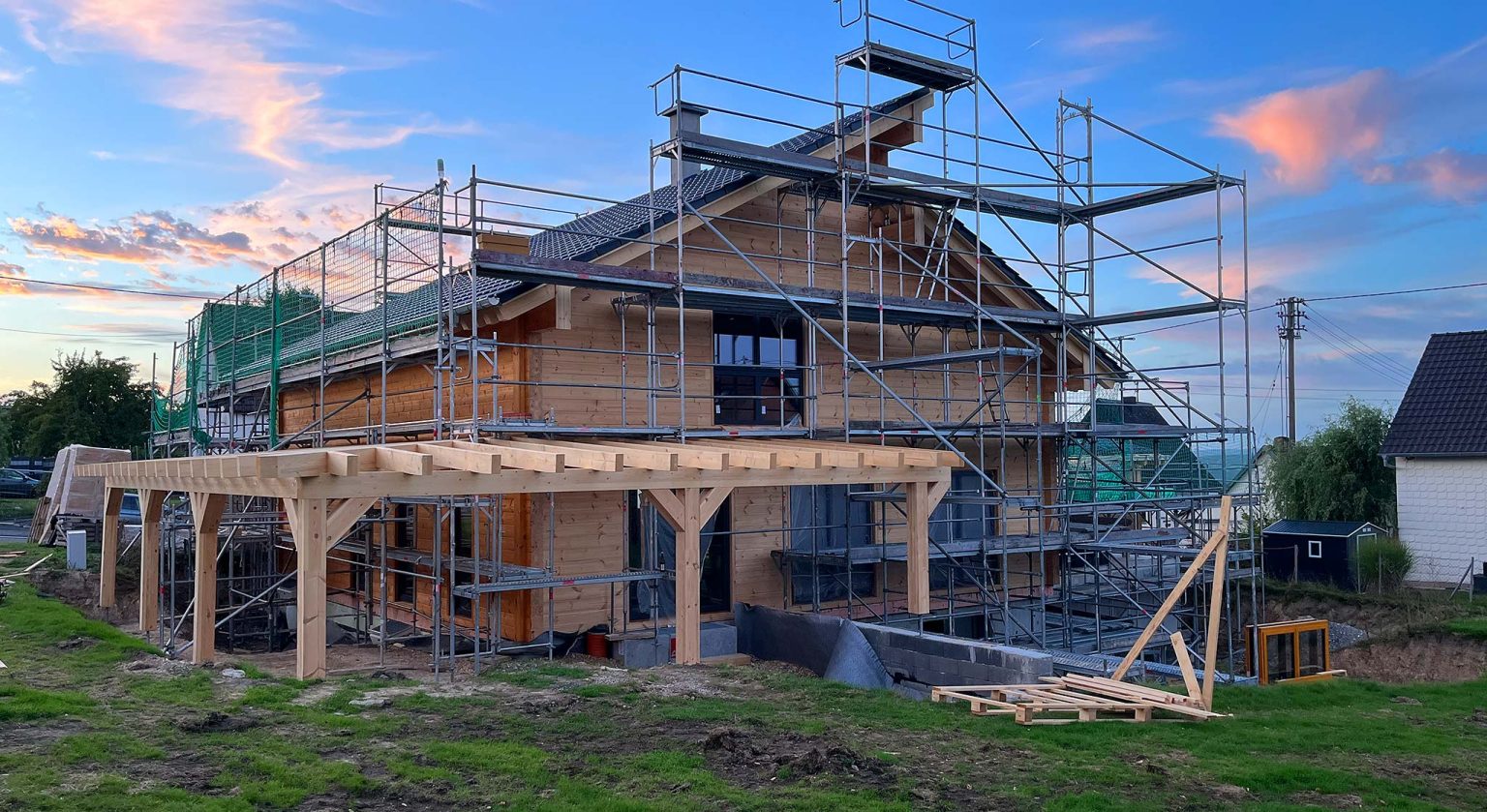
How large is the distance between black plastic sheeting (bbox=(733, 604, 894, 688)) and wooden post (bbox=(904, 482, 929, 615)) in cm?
99

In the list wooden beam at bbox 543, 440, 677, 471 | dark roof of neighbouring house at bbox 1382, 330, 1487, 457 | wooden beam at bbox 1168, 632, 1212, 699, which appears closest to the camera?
wooden beam at bbox 1168, 632, 1212, 699

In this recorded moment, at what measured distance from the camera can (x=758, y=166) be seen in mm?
16078

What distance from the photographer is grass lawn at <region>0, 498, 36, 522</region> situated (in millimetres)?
36531

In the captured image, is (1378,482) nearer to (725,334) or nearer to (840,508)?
(840,508)

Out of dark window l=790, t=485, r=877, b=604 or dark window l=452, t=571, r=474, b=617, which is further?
→ dark window l=790, t=485, r=877, b=604

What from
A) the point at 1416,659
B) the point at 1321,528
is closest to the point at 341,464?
the point at 1416,659

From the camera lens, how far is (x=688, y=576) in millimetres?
12430

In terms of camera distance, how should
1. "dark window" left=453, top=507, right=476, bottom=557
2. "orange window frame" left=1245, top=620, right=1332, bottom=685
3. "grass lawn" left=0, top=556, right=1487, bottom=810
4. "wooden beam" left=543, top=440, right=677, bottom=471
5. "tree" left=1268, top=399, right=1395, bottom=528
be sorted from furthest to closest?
"tree" left=1268, top=399, right=1395, bottom=528
"dark window" left=453, top=507, right=476, bottom=557
"orange window frame" left=1245, top=620, right=1332, bottom=685
"wooden beam" left=543, top=440, right=677, bottom=471
"grass lawn" left=0, top=556, right=1487, bottom=810

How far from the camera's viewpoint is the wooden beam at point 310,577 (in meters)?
9.70

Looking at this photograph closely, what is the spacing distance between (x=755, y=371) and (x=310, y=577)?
28.5 ft

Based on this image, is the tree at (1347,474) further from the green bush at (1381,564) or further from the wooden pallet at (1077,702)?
the wooden pallet at (1077,702)

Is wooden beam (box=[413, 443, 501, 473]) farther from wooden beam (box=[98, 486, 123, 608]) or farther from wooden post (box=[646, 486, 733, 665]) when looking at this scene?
wooden beam (box=[98, 486, 123, 608])

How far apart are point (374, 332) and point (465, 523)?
10.6 feet

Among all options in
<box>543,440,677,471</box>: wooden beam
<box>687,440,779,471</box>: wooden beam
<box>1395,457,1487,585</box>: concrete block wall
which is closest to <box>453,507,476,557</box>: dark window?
<box>543,440,677,471</box>: wooden beam
